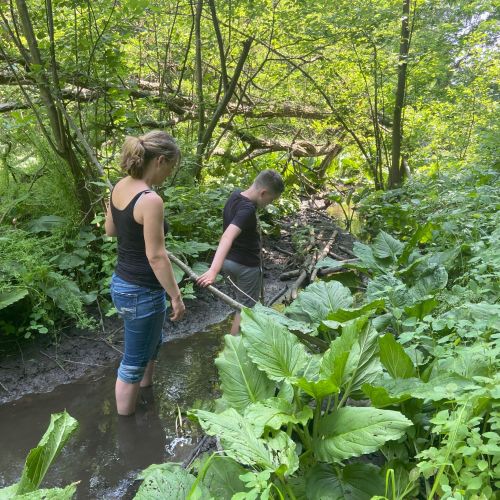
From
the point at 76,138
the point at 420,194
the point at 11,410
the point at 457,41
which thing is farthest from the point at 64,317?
the point at 457,41

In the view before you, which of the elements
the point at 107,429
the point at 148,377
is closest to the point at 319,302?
the point at 148,377

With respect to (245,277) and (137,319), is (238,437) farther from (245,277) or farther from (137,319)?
(245,277)

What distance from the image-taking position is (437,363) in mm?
2303

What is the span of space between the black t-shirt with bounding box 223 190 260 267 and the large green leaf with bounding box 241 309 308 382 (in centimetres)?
161

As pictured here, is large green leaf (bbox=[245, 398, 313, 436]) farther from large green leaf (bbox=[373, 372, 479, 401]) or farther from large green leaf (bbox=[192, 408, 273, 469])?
large green leaf (bbox=[373, 372, 479, 401])

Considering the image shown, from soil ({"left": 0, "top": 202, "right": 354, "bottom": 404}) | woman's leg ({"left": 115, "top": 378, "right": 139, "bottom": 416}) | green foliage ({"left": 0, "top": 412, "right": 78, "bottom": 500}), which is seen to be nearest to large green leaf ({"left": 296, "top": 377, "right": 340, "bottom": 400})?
green foliage ({"left": 0, "top": 412, "right": 78, "bottom": 500})

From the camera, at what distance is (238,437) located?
1.87m

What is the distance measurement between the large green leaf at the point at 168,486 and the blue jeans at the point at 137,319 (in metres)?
1.47

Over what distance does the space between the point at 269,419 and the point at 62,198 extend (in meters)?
4.47

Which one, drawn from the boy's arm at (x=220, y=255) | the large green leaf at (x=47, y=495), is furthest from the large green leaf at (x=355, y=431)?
the boy's arm at (x=220, y=255)

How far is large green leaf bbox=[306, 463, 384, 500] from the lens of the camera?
1.93 meters

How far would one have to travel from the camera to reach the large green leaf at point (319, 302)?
332 cm

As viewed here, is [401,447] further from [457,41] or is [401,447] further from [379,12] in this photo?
[457,41]

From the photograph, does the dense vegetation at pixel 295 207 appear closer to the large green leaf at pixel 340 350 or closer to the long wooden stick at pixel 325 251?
the large green leaf at pixel 340 350
